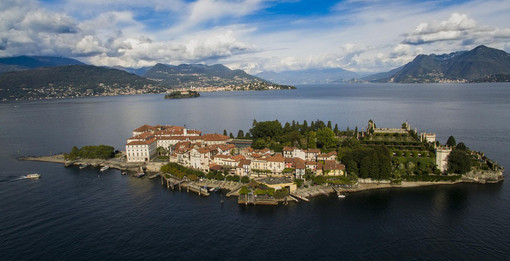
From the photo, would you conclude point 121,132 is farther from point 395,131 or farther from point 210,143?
point 395,131

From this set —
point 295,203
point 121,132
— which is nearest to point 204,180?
point 295,203

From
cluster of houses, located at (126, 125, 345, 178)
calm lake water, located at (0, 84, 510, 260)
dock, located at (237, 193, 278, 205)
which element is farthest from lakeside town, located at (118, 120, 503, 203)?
calm lake water, located at (0, 84, 510, 260)

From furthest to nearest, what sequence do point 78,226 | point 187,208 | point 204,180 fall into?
point 204,180 < point 187,208 < point 78,226

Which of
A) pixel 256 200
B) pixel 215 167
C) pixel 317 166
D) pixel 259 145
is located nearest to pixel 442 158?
pixel 317 166

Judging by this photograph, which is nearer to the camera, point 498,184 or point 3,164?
point 498,184

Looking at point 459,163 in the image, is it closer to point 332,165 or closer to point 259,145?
point 332,165

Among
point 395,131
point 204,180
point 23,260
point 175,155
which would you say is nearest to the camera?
point 23,260

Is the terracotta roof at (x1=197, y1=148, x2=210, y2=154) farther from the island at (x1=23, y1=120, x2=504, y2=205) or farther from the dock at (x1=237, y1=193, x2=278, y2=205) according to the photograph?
the dock at (x1=237, y1=193, x2=278, y2=205)
